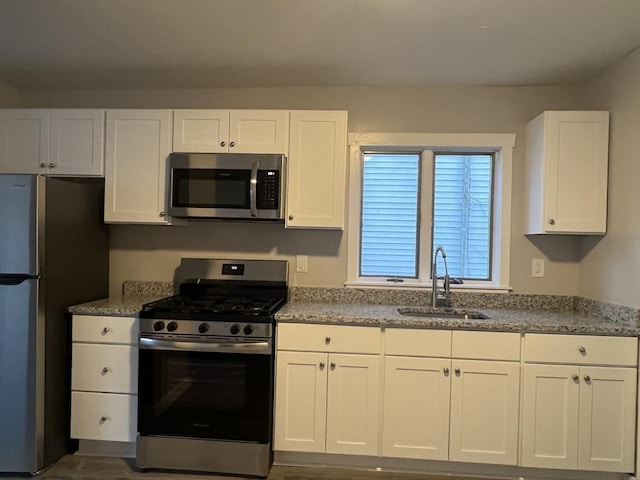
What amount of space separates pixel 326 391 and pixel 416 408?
1.63 feet

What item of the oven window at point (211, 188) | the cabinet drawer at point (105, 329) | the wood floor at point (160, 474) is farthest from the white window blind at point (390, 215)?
the cabinet drawer at point (105, 329)

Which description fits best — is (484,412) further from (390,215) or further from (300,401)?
(390,215)

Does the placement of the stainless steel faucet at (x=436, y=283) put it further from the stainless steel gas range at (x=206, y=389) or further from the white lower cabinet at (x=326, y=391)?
the stainless steel gas range at (x=206, y=389)

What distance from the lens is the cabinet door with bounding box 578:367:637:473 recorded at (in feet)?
7.03

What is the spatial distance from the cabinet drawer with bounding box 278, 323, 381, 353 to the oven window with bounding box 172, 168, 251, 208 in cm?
82

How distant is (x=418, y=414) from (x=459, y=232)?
50.1 inches

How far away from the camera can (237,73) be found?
262cm

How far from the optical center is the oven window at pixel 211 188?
253 centimetres

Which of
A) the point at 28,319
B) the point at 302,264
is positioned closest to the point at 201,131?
the point at 302,264

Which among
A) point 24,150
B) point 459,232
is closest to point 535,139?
point 459,232

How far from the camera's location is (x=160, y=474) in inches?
89.4

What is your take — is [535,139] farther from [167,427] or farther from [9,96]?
[9,96]

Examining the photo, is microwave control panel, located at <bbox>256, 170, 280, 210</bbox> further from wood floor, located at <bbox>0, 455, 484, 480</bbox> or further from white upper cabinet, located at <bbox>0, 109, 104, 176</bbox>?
wood floor, located at <bbox>0, 455, 484, 480</bbox>

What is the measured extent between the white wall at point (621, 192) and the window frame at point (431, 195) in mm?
526
